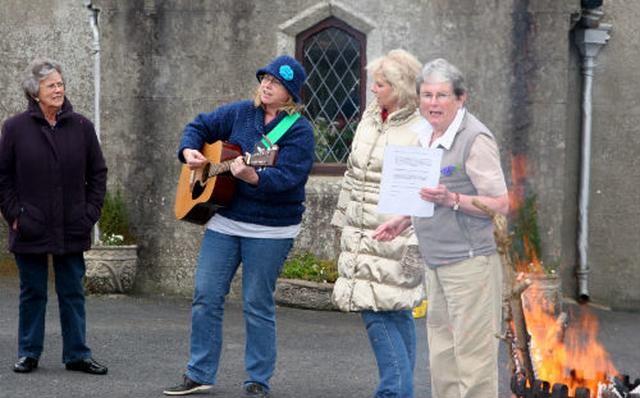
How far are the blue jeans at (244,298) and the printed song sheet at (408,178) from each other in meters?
1.56

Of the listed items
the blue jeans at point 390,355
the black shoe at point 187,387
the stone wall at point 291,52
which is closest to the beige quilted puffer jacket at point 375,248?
the blue jeans at point 390,355

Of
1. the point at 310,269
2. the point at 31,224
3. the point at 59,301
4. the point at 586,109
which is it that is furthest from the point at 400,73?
the point at 586,109

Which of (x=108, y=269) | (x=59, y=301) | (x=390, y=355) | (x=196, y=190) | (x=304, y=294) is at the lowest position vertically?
(x=304, y=294)

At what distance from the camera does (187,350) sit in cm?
769

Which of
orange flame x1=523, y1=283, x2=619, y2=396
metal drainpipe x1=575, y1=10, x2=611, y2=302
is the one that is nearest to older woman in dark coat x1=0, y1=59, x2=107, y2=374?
orange flame x1=523, y1=283, x2=619, y2=396

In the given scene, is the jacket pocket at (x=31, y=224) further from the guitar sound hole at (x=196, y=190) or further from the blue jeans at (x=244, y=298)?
the blue jeans at (x=244, y=298)

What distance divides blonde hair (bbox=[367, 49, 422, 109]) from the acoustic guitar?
2.57 feet

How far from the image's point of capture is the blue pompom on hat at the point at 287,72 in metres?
5.91

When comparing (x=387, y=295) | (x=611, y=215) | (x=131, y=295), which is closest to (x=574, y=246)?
(x=611, y=215)

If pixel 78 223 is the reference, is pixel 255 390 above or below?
below

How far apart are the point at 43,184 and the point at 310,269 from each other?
4163 mm

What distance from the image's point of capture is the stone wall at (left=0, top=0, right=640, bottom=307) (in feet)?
34.2

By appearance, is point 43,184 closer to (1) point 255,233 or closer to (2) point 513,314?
(1) point 255,233

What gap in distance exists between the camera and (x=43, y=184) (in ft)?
21.3
